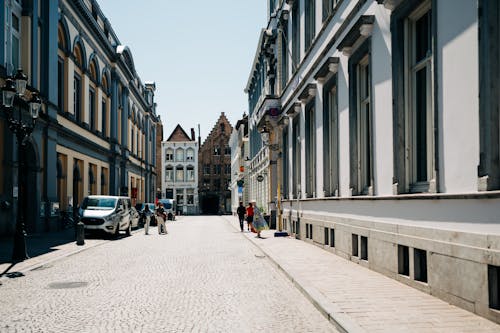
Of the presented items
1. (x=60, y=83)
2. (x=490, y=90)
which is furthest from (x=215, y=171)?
(x=490, y=90)

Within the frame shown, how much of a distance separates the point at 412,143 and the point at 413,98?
31.8 inches

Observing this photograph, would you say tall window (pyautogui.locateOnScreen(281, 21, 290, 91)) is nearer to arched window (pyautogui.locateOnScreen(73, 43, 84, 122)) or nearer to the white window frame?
arched window (pyautogui.locateOnScreen(73, 43, 84, 122))

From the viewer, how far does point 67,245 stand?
1956cm

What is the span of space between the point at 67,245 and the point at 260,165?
71.3 ft

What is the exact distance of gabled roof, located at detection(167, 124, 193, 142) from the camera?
313 feet

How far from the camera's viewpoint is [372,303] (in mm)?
7789

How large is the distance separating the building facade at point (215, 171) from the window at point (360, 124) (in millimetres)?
78151

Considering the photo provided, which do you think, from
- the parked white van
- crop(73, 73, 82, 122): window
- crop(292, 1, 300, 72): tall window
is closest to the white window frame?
crop(292, 1, 300, 72): tall window

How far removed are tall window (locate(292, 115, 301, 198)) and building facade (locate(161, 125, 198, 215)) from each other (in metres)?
68.2

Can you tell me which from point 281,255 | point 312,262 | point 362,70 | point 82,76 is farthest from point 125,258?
point 82,76

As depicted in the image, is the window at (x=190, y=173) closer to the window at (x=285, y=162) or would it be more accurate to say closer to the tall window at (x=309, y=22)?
the window at (x=285, y=162)

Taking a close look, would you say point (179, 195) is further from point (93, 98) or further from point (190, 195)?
point (93, 98)

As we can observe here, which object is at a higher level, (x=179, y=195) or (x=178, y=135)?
(x=178, y=135)

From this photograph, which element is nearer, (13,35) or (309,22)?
(309,22)
